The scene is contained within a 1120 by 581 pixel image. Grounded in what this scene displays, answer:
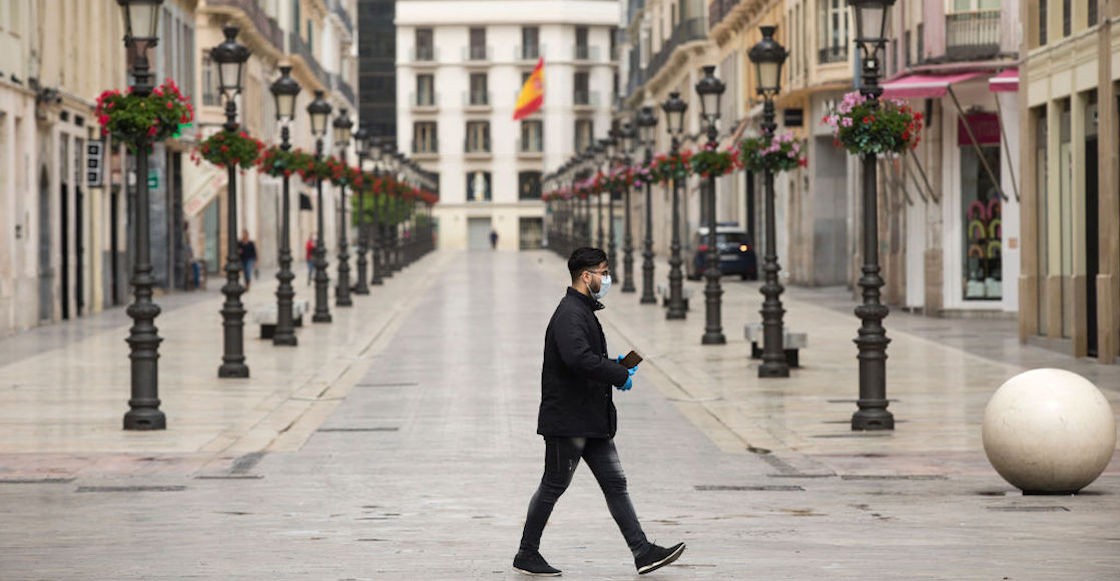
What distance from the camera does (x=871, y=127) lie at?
59.8 feet

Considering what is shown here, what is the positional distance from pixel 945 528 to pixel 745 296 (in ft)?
121

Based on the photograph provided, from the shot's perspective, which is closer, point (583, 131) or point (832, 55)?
point (832, 55)

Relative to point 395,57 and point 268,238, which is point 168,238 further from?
point 395,57

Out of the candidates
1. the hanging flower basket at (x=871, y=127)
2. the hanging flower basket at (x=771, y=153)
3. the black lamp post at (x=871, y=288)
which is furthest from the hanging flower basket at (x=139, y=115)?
the hanging flower basket at (x=771, y=153)

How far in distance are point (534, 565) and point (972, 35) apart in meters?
27.5

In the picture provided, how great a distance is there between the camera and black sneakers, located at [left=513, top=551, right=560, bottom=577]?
999 cm

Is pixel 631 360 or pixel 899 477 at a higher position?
pixel 631 360

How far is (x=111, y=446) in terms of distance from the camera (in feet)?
54.2

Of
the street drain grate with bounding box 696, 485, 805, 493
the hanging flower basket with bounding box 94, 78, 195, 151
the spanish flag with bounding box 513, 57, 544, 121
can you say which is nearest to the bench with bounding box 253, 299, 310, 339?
the hanging flower basket with bounding box 94, 78, 195, 151

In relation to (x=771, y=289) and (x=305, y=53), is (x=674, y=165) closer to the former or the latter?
(x=771, y=289)

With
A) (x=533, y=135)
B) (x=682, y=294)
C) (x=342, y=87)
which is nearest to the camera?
(x=682, y=294)

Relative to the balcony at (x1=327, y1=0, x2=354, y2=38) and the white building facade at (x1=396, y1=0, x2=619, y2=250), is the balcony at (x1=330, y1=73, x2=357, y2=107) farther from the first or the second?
the white building facade at (x1=396, y1=0, x2=619, y2=250)

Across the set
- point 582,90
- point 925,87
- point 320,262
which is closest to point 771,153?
point 925,87

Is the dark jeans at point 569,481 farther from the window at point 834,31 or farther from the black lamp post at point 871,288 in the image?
the window at point 834,31
